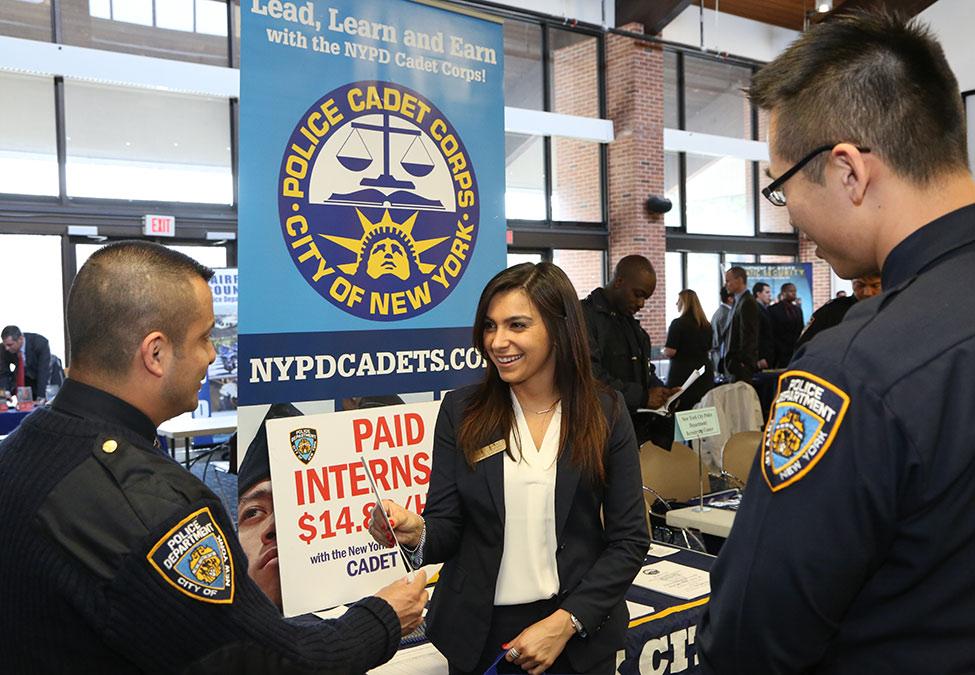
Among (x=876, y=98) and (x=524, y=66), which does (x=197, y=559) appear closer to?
(x=876, y=98)

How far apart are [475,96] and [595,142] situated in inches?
333

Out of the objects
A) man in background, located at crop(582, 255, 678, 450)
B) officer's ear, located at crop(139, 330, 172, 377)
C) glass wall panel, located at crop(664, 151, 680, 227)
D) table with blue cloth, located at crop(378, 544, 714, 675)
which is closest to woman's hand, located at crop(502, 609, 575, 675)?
table with blue cloth, located at crop(378, 544, 714, 675)

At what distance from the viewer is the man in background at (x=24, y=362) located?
734cm

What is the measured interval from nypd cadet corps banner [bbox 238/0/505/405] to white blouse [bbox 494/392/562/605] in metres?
0.95

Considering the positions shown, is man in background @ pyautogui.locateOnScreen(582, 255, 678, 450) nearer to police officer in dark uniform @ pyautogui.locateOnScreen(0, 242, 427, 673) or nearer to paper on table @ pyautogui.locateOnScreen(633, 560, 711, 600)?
paper on table @ pyautogui.locateOnScreen(633, 560, 711, 600)

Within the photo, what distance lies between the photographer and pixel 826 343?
34.0 inches

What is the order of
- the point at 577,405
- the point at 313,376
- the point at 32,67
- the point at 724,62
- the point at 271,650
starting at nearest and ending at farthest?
the point at 271,650
the point at 577,405
the point at 313,376
the point at 32,67
the point at 724,62

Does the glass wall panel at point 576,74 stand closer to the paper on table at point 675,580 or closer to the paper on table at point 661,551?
the paper on table at point 661,551

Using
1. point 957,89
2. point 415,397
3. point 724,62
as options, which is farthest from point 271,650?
A: point 724,62

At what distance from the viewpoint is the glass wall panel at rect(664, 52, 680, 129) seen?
11.8 meters

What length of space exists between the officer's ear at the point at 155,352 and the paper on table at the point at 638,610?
1441 mm

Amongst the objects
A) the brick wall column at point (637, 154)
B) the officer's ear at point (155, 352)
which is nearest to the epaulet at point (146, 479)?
the officer's ear at point (155, 352)

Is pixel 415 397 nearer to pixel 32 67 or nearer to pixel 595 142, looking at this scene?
pixel 32 67

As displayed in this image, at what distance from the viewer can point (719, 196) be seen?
1270 cm
